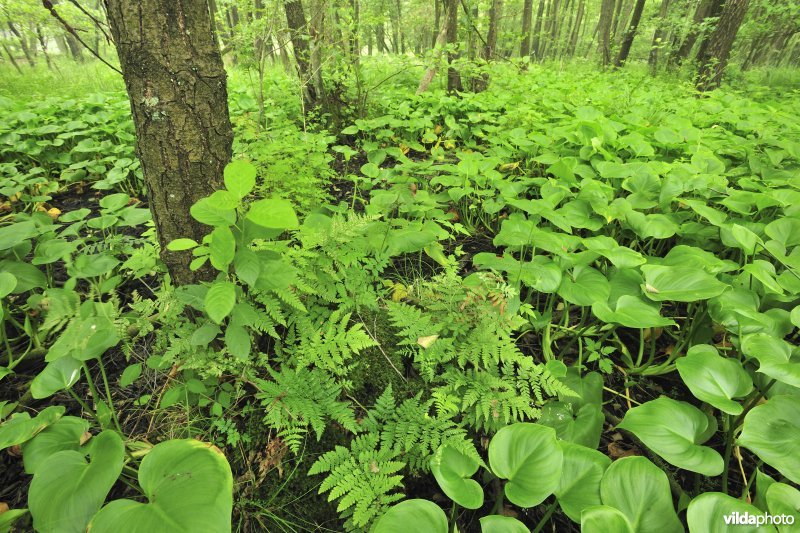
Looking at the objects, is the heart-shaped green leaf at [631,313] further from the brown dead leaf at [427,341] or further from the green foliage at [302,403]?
the green foliage at [302,403]

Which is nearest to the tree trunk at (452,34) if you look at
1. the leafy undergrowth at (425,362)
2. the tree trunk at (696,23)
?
the leafy undergrowth at (425,362)

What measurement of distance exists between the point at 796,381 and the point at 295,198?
2544 millimetres

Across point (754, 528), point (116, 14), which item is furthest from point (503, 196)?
point (116, 14)

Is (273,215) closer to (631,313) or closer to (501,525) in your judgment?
(501,525)

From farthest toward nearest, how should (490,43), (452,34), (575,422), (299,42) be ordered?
(490,43)
(452,34)
(299,42)
(575,422)

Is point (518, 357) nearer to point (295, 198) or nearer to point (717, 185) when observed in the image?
point (295, 198)

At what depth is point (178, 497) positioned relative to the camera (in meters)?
1.06

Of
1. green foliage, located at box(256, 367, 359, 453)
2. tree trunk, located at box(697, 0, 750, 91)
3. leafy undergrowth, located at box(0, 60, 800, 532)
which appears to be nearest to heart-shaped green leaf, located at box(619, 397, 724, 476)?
leafy undergrowth, located at box(0, 60, 800, 532)

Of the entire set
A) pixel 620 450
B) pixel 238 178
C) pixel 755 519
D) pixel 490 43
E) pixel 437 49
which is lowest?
pixel 620 450

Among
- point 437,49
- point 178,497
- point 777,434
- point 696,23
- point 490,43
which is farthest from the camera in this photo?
point 696,23

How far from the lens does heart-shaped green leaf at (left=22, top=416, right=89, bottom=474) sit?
125 centimetres

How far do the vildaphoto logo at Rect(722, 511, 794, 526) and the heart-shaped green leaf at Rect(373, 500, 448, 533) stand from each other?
844 mm

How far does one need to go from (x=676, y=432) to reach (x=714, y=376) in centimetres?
33

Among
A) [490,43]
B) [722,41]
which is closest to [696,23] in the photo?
[722,41]
